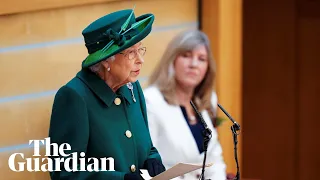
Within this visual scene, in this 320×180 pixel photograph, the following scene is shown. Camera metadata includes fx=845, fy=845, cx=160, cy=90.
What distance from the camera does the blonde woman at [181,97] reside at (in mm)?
3604

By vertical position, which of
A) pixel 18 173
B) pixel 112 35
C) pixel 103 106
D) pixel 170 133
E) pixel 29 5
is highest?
pixel 29 5

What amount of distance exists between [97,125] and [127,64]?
0.74ft

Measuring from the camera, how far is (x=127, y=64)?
281cm

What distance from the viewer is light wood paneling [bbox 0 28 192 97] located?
10.2ft

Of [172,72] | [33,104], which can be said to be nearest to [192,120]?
[172,72]

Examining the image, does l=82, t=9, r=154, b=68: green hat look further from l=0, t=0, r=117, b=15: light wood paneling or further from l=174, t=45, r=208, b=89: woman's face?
l=174, t=45, r=208, b=89: woman's face

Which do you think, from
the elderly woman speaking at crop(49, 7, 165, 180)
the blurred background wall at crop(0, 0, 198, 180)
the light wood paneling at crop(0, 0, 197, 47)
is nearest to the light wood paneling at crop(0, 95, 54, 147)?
the blurred background wall at crop(0, 0, 198, 180)

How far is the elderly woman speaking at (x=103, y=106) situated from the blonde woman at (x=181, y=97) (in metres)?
0.70
